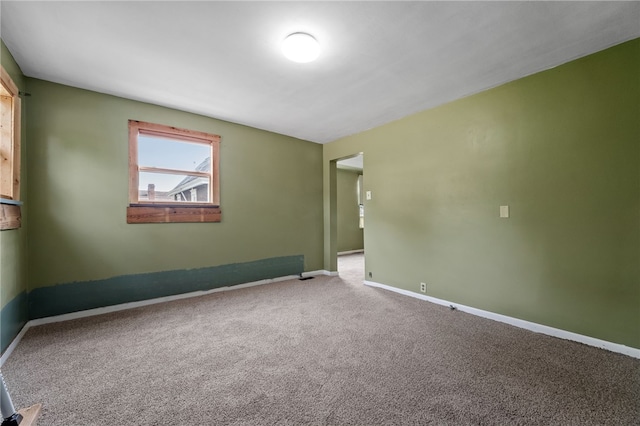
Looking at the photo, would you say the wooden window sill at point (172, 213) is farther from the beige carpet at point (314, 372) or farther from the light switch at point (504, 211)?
the light switch at point (504, 211)

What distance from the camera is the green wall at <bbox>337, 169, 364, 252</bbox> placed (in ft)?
25.5

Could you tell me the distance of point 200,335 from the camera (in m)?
2.43

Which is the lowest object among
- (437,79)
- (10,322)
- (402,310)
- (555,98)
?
(402,310)

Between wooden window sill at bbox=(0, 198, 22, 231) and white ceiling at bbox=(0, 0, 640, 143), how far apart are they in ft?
4.37

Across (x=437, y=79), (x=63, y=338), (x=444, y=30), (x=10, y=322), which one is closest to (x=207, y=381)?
(x=63, y=338)

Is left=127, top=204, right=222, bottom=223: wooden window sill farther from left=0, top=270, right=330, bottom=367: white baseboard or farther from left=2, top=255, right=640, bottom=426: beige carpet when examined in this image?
left=2, top=255, right=640, bottom=426: beige carpet

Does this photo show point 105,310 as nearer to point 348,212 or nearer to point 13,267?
point 13,267

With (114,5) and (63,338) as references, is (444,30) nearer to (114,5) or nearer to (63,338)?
(114,5)

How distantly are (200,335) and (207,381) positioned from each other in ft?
2.57

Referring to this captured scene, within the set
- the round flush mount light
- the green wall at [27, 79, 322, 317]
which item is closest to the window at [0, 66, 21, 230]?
the green wall at [27, 79, 322, 317]

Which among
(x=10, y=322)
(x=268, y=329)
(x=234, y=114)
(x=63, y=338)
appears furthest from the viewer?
(x=234, y=114)

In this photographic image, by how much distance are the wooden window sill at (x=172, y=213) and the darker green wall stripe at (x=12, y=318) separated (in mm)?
1152

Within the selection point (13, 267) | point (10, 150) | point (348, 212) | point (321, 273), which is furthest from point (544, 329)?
point (348, 212)

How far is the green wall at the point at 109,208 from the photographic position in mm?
2721
